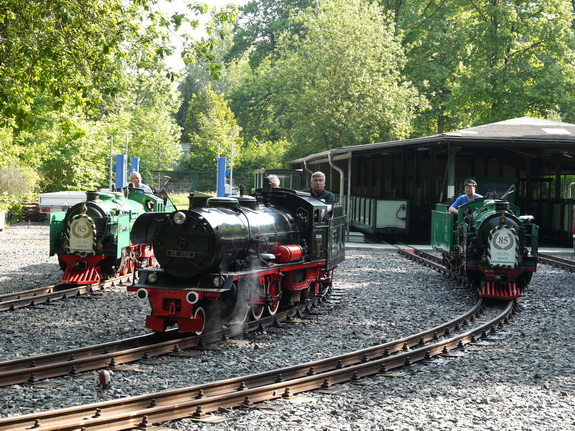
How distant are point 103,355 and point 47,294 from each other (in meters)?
4.63

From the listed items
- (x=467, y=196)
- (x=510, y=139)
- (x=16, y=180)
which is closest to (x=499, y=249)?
(x=467, y=196)

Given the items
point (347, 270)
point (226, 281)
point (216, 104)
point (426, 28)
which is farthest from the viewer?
point (216, 104)

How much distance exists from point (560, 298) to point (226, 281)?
717 centimetres

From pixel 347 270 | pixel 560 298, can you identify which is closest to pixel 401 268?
pixel 347 270

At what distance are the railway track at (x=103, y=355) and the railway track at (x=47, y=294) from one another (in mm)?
3255

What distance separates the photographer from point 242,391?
234 inches

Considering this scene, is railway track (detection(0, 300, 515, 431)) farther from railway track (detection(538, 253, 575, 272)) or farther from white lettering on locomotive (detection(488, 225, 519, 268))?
railway track (detection(538, 253, 575, 272))

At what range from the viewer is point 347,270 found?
1590 cm

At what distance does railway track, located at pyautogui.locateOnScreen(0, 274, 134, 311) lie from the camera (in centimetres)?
1055

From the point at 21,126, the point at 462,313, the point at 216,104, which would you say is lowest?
the point at 462,313

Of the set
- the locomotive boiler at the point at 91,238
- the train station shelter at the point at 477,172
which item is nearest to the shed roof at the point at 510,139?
the train station shelter at the point at 477,172

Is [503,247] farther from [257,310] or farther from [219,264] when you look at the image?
[219,264]

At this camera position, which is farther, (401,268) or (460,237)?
(401,268)

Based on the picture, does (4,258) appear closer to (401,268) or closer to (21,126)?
(21,126)
